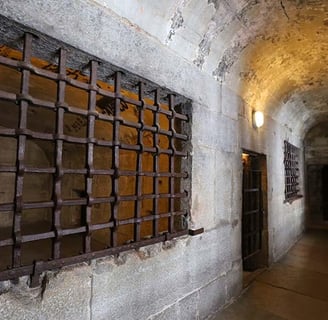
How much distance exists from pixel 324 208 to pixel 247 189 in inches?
220

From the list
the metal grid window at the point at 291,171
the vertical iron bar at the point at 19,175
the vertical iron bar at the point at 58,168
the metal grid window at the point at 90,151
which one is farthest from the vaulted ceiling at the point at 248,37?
the metal grid window at the point at 291,171

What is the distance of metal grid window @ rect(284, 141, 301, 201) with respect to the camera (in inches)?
199

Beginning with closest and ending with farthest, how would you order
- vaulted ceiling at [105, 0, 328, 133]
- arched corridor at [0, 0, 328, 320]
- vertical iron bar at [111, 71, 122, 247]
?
arched corridor at [0, 0, 328, 320] → vertical iron bar at [111, 71, 122, 247] → vaulted ceiling at [105, 0, 328, 133]

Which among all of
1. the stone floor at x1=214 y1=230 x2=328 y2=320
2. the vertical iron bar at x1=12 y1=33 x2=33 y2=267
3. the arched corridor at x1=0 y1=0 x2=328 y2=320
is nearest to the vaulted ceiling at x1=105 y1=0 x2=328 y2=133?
the arched corridor at x1=0 y1=0 x2=328 y2=320

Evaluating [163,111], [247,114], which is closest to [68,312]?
[163,111]

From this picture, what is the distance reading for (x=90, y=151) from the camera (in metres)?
1.44

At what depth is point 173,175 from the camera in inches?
78.7

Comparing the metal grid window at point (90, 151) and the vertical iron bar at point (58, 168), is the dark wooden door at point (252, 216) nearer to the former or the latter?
the metal grid window at point (90, 151)

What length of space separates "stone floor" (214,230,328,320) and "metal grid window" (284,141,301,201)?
127 centimetres

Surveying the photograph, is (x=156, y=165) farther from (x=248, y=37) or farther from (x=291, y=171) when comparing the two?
(x=291, y=171)

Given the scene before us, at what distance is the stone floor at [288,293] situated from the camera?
248cm

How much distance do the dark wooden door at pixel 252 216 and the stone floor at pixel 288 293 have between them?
1.07 feet

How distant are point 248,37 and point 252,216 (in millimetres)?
2384

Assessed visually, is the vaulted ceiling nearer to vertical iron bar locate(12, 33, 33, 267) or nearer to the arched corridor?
the arched corridor
